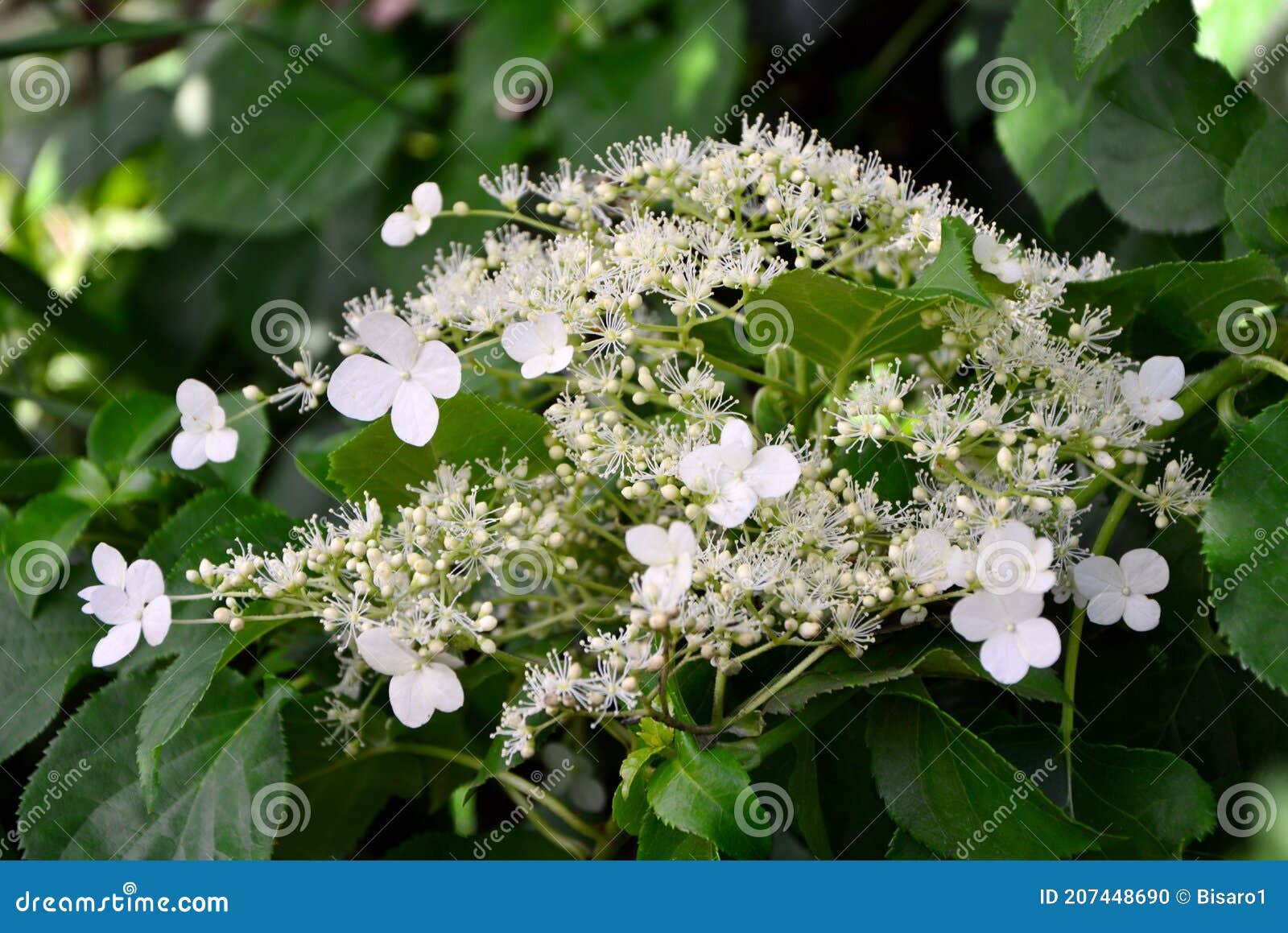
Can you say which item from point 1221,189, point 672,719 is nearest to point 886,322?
point 672,719

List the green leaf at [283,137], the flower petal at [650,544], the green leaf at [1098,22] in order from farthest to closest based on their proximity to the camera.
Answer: the green leaf at [283,137], the green leaf at [1098,22], the flower petal at [650,544]

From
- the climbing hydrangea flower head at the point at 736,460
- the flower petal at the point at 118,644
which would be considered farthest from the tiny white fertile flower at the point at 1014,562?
the flower petal at the point at 118,644

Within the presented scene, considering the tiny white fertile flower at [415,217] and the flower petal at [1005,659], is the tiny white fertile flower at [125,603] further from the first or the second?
the flower petal at [1005,659]

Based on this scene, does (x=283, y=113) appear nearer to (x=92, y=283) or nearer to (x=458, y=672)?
(x=92, y=283)

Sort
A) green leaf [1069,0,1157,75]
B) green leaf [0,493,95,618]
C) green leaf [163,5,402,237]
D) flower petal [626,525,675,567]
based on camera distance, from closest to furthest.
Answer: flower petal [626,525,675,567] → green leaf [1069,0,1157,75] → green leaf [0,493,95,618] → green leaf [163,5,402,237]

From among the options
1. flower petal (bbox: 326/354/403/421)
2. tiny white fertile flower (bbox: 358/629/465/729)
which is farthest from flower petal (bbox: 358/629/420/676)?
flower petal (bbox: 326/354/403/421)

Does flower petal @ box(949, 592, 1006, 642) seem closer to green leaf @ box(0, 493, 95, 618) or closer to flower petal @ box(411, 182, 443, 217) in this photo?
flower petal @ box(411, 182, 443, 217)
